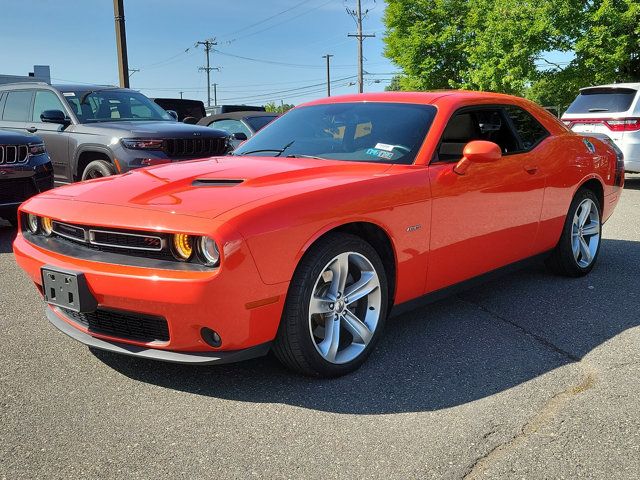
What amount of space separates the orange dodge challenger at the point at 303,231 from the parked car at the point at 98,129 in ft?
11.1

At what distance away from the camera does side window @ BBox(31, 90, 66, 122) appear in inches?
334

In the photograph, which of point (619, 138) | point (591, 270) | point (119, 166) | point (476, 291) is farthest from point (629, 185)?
point (119, 166)

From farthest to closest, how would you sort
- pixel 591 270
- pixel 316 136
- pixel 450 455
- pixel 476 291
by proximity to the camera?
pixel 591 270 < pixel 476 291 < pixel 316 136 < pixel 450 455

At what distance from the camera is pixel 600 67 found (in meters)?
20.4

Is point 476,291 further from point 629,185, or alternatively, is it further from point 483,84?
point 483,84

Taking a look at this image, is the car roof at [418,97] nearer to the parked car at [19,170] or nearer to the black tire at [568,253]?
the black tire at [568,253]

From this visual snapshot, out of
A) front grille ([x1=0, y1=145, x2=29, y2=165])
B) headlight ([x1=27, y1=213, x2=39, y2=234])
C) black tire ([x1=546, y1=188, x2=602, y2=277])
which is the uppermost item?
front grille ([x1=0, y1=145, x2=29, y2=165])

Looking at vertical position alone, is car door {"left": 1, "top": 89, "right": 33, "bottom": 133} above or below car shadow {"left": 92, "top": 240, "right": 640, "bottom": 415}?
above

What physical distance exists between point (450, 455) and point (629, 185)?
11.1 metres

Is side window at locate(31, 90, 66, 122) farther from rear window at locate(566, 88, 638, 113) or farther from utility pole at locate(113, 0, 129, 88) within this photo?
rear window at locate(566, 88, 638, 113)

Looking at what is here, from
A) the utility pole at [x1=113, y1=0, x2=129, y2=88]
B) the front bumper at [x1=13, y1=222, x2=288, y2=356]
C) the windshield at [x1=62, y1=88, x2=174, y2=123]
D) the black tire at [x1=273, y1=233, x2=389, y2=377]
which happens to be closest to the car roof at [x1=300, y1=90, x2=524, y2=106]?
the black tire at [x1=273, y1=233, x2=389, y2=377]

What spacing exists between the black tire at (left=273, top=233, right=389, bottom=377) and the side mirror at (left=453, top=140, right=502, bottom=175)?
0.91 m

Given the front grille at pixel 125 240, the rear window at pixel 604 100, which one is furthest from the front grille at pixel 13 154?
the rear window at pixel 604 100

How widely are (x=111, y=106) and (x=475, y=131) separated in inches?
235
